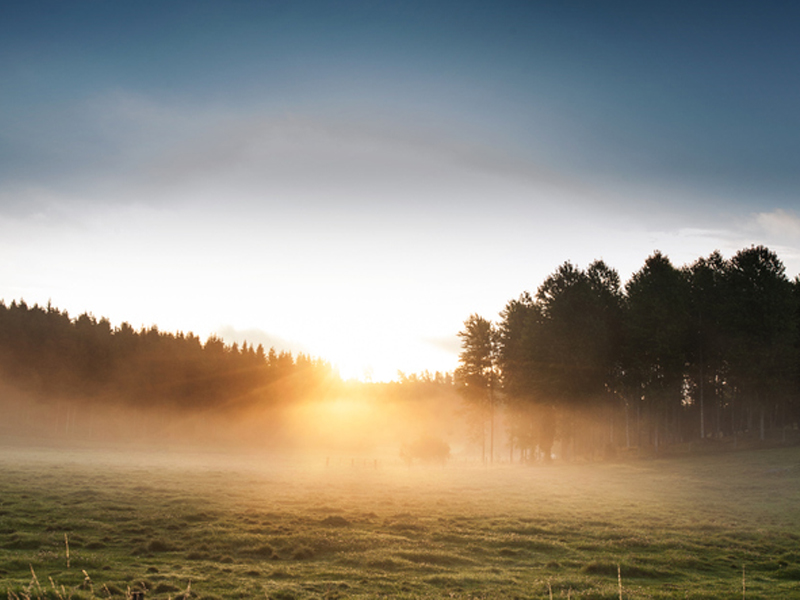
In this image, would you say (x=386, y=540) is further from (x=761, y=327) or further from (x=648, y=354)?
(x=761, y=327)

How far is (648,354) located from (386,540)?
2244 inches

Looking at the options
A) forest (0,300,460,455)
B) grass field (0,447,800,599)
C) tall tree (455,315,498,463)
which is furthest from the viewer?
forest (0,300,460,455)

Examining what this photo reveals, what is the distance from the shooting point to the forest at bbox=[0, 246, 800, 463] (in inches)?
2714

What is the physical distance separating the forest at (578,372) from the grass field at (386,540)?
26.5 m

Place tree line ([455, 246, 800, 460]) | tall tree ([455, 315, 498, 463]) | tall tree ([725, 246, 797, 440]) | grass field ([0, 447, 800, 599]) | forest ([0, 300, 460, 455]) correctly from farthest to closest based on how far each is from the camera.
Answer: forest ([0, 300, 460, 455]), tall tree ([455, 315, 498, 463]), tree line ([455, 246, 800, 460]), tall tree ([725, 246, 797, 440]), grass field ([0, 447, 800, 599])

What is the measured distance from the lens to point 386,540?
25.0 m

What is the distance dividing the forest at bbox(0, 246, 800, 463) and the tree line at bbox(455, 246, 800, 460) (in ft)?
0.63

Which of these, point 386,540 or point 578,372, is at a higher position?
point 578,372

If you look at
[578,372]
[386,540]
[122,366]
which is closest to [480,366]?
[578,372]

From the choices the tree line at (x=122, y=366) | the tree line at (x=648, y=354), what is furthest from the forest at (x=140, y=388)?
the tree line at (x=648, y=354)

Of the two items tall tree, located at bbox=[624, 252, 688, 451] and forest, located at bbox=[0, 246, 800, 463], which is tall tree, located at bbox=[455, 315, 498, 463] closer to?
forest, located at bbox=[0, 246, 800, 463]

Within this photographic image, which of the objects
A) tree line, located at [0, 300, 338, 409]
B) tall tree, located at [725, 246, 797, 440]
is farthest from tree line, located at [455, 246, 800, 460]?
tree line, located at [0, 300, 338, 409]

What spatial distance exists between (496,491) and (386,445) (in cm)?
13698

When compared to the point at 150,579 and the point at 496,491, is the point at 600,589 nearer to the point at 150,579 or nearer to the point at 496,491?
the point at 150,579
